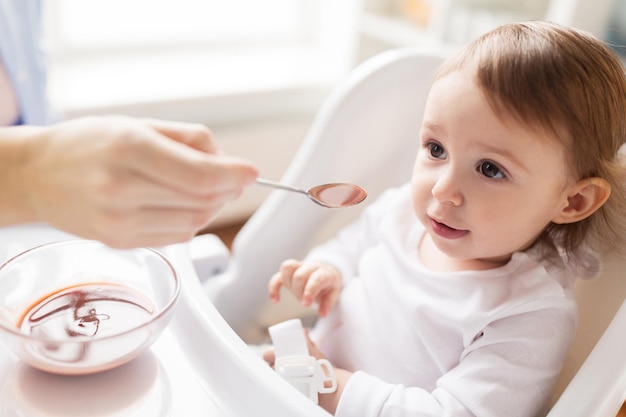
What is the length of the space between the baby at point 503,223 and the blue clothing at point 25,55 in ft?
2.09

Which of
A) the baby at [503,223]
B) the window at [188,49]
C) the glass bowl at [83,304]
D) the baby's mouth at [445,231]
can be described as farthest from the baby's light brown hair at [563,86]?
the window at [188,49]

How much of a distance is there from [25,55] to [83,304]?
25.6 inches

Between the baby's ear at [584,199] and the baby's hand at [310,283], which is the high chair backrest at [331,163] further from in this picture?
the baby's ear at [584,199]

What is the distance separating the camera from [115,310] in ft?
1.89

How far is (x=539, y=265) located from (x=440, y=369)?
17cm

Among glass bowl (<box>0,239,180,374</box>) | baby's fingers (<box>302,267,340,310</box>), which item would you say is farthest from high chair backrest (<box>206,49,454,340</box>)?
glass bowl (<box>0,239,180,374</box>)

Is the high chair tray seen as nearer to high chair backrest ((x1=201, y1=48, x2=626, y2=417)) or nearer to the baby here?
the baby

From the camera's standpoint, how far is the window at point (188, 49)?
1587 millimetres

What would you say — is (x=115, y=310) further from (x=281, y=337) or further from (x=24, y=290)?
(x=281, y=337)

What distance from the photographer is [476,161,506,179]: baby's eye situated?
631 millimetres

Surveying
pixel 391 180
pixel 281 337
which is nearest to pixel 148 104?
pixel 391 180

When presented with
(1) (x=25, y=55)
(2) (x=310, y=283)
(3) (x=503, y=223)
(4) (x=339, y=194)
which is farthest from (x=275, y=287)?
(1) (x=25, y=55)

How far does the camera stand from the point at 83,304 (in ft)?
1.89

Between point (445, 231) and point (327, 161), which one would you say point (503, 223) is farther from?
point (327, 161)
